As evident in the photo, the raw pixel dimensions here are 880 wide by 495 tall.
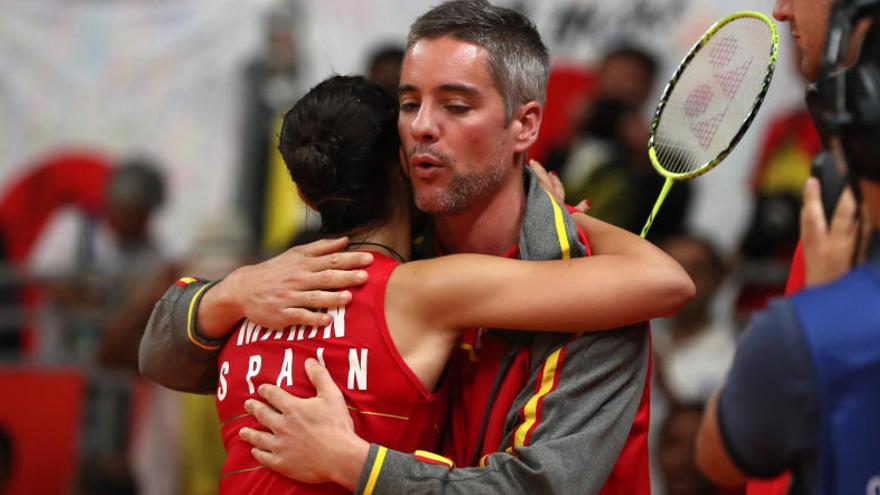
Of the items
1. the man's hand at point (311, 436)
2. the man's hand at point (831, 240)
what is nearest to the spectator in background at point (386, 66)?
the man's hand at point (311, 436)

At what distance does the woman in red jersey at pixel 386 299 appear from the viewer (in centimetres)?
286

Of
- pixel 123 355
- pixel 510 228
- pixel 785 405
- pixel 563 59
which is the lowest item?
pixel 123 355

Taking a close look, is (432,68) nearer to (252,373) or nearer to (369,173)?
(369,173)

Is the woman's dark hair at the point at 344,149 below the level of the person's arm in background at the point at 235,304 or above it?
above

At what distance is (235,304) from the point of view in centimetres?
311

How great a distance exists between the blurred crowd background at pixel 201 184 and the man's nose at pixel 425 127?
7.65ft

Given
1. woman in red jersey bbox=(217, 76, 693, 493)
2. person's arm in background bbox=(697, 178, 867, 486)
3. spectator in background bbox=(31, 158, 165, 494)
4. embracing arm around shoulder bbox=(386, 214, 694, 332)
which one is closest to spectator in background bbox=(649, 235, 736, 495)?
spectator in background bbox=(31, 158, 165, 494)

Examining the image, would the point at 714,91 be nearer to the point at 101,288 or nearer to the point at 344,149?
the point at 344,149

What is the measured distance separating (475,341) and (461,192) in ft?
1.09

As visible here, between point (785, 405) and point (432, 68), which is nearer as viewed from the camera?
point (785, 405)

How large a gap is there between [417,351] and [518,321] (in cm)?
23

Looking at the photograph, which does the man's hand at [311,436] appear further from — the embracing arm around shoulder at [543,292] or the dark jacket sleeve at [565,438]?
the embracing arm around shoulder at [543,292]

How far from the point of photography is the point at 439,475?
283 cm

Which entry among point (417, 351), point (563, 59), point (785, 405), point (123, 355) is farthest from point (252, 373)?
point (563, 59)
